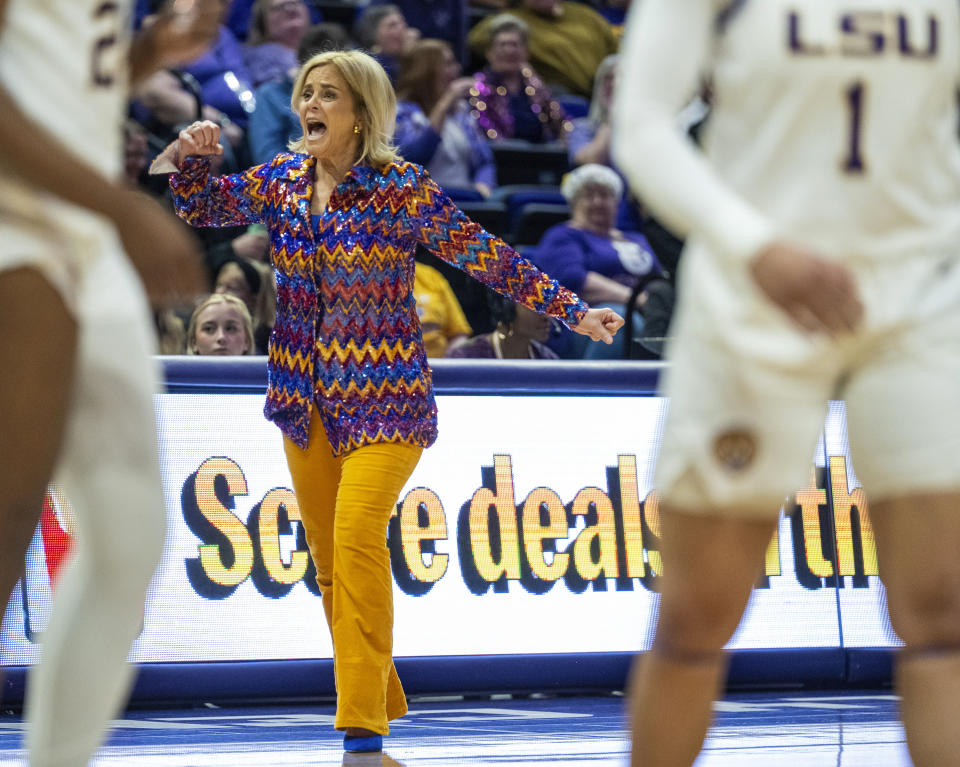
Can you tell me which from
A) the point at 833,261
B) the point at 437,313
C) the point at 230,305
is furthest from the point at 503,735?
the point at 437,313

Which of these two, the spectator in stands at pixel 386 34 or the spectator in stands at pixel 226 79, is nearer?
the spectator in stands at pixel 226 79

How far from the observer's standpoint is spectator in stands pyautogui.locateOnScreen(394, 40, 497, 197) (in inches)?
356

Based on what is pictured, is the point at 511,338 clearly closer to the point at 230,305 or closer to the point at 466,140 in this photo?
the point at 230,305

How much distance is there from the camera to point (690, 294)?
2.32 m

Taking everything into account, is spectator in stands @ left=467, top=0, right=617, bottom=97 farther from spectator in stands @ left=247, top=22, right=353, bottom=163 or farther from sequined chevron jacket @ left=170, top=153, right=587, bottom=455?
sequined chevron jacket @ left=170, top=153, right=587, bottom=455

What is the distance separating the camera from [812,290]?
6.72ft

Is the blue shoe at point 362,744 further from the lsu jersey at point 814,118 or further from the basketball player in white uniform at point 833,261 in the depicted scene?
the lsu jersey at point 814,118

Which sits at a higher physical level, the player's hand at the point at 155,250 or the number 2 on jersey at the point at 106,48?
the number 2 on jersey at the point at 106,48

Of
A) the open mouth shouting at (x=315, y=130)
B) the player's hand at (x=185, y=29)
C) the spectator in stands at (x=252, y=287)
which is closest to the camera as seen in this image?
the player's hand at (x=185, y=29)

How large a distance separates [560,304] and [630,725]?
7.92 ft

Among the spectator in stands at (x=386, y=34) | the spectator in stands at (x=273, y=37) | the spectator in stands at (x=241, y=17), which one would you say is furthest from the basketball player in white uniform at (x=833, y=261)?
the spectator in stands at (x=241, y=17)

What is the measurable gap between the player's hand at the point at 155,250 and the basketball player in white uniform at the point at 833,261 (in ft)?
2.22

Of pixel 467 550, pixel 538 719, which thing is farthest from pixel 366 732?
pixel 467 550

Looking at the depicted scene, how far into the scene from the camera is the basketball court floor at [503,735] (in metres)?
4.24
